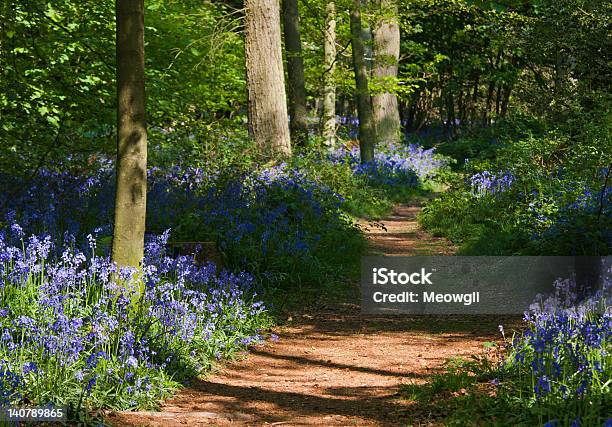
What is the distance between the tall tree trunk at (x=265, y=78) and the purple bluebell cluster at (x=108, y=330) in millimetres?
7712

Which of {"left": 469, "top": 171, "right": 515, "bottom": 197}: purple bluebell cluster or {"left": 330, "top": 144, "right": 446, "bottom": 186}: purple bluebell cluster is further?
{"left": 330, "top": 144, "right": 446, "bottom": 186}: purple bluebell cluster

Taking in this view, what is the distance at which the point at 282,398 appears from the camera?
18.6 ft

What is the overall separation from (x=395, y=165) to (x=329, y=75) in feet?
9.71

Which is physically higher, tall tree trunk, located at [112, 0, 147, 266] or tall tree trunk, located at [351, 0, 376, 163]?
tall tree trunk, located at [351, 0, 376, 163]

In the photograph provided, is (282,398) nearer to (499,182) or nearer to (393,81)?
(499,182)

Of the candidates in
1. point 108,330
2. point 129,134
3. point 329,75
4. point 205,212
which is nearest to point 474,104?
point 329,75

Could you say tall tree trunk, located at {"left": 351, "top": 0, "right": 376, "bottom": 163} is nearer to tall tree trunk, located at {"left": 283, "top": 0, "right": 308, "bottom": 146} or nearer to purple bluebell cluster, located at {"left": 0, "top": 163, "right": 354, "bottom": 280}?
tall tree trunk, located at {"left": 283, "top": 0, "right": 308, "bottom": 146}

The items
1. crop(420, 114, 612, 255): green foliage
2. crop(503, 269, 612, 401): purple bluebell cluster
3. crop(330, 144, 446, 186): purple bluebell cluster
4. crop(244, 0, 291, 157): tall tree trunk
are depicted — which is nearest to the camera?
crop(503, 269, 612, 401): purple bluebell cluster

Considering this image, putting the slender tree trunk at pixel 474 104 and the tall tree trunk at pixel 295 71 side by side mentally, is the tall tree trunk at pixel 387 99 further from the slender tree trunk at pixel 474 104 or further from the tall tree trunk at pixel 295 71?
the slender tree trunk at pixel 474 104

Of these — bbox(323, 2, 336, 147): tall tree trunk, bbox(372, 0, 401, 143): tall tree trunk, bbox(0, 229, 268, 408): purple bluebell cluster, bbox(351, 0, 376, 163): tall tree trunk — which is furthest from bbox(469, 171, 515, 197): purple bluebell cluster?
bbox(372, 0, 401, 143): tall tree trunk

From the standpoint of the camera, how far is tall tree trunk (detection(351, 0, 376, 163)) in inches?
734

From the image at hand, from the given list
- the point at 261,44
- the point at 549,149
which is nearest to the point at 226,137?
the point at 261,44

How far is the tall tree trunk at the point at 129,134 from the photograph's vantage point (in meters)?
6.33

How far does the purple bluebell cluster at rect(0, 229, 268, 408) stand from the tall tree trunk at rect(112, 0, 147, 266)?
31 centimetres
